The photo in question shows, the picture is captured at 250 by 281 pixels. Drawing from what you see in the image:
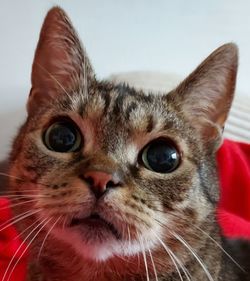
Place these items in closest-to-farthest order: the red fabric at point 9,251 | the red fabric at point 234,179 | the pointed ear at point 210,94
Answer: the pointed ear at point 210,94 → the red fabric at point 9,251 → the red fabric at point 234,179

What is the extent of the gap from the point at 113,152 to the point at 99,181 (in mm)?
112

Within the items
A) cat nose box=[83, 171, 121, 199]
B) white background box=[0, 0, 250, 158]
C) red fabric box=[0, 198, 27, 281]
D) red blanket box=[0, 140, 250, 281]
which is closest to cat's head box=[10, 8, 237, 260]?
cat nose box=[83, 171, 121, 199]

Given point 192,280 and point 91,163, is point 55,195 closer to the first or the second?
point 91,163

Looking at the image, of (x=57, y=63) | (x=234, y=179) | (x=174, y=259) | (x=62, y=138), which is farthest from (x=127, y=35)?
(x=174, y=259)

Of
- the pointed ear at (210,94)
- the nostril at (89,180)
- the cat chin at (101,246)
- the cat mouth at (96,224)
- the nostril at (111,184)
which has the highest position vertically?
the pointed ear at (210,94)

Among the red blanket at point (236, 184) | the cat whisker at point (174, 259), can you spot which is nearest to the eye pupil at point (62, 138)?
the cat whisker at point (174, 259)

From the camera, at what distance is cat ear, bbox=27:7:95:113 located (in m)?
1.22

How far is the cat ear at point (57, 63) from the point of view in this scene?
1.22 m

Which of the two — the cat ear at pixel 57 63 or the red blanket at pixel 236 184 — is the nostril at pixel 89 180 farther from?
the red blanket at pixel 236 184

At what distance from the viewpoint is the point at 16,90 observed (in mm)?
2314

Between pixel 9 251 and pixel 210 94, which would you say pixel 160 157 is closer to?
pixel 210 94

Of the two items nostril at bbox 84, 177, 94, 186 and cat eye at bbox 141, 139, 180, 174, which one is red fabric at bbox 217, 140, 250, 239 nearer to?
cat eye at bbox 141, 139, 180, 174

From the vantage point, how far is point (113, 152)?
101cm

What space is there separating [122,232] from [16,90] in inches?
58.9
